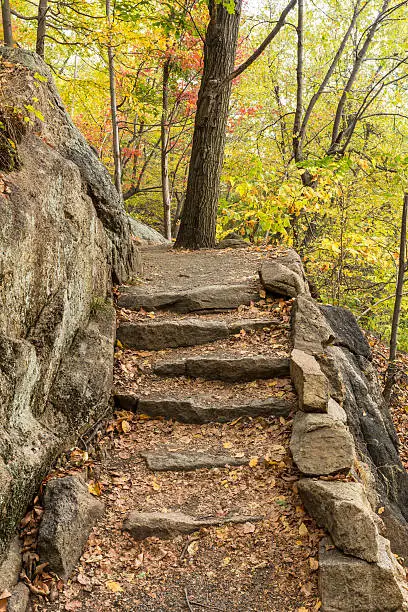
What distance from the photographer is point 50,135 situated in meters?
5.36

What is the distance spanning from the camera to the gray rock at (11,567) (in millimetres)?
2936

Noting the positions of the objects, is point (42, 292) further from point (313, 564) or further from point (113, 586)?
point (313, 564)

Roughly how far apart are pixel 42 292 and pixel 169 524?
6.59 ft

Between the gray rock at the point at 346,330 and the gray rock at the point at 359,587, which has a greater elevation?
the gray rock at the point at 346,330

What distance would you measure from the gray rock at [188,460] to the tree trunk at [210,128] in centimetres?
547

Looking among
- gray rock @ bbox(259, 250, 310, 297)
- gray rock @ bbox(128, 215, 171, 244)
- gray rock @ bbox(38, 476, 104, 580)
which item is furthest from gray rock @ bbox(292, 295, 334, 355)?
gray rock @ bbox(128, 215, 171, 244)

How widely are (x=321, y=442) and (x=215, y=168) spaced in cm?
633

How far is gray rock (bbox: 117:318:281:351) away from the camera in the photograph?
5.50 metres

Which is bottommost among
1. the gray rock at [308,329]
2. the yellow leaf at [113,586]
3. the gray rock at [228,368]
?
the yellow leaf at [113,586]

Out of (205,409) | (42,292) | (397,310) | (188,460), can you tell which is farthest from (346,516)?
(397,310)

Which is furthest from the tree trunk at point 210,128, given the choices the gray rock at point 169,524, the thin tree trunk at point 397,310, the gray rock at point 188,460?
the gray rock at point 169,524

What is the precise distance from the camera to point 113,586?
317 centimetres

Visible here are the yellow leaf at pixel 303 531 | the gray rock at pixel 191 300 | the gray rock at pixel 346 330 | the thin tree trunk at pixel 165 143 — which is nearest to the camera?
the yellow leaf at pixel 303 531

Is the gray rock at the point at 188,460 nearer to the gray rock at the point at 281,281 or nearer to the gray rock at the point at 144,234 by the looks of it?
the gray rock at the point at 281,281
